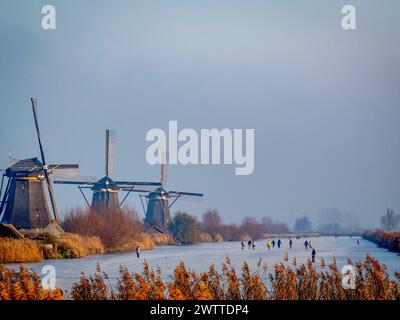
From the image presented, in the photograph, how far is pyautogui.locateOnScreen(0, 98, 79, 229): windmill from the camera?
37406 millimetres

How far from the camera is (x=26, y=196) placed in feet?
123

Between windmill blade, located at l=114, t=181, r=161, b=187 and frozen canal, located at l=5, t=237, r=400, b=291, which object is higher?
windmill blade, located at l=114, t=181, r=161, b=187

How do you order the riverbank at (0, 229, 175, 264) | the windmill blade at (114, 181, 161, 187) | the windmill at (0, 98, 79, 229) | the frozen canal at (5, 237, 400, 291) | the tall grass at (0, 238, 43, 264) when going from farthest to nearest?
the windmill blade at (114, 181, 161, 187) < the windmill at (0, 98, 79, 229) < the riverbank at (0, 229, 175, 264) < the tall grass at (0, 238, 43, 264) < the frozen canal at (5, 237, 400, 291)

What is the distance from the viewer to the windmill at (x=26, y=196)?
37.4m

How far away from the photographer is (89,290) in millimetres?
10469
